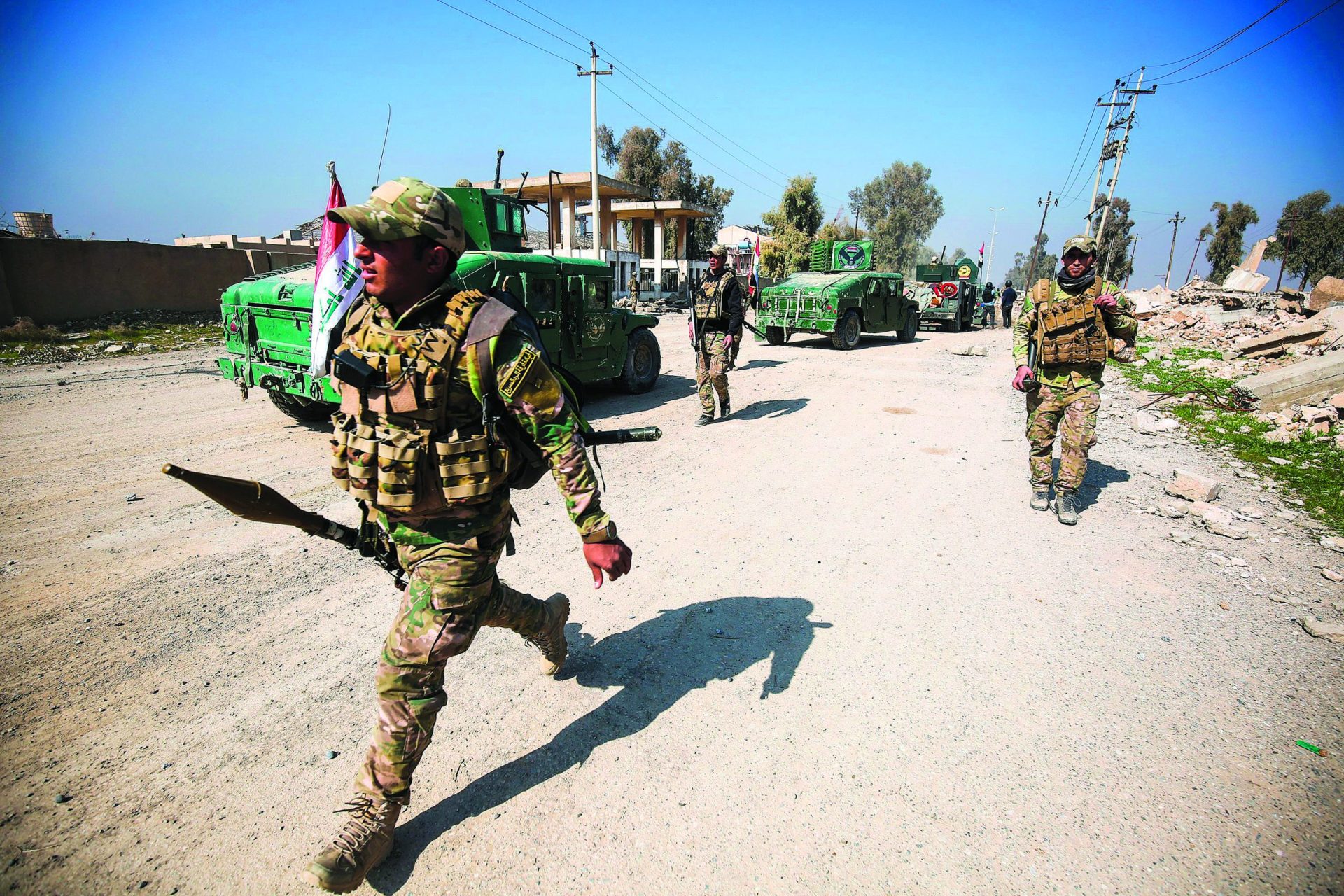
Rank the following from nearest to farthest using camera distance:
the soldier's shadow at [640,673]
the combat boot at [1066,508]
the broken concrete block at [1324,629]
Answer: the soldier's shadow at [640,673] < the broken concrete block at [1324,629] < the combat boot at [1066,508]

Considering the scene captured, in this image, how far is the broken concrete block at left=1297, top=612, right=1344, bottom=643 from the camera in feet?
9.79

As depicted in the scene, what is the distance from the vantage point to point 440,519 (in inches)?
75.1

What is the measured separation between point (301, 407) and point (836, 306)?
10.1 meters

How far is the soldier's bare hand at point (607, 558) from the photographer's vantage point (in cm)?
188

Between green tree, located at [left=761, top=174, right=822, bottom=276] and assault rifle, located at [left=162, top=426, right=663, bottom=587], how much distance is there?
135ft

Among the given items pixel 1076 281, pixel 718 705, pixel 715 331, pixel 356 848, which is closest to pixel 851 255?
pixel 715 331

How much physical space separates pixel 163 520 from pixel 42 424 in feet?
11.5

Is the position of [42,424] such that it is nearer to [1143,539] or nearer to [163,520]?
[163,520]

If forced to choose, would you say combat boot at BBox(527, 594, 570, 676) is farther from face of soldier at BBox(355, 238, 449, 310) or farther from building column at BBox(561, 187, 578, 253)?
building column at BBox(561, 187, 578, 253)

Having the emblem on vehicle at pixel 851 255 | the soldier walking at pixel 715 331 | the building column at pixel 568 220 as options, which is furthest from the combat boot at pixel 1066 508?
the building column at pixel 568 220

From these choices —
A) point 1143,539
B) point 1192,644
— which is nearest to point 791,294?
point 1143,539

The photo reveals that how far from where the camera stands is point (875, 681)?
2697mm

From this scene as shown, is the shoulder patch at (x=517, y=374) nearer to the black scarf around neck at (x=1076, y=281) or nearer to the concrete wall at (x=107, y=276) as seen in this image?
the black scarf around neck at (x=1076, y=281)

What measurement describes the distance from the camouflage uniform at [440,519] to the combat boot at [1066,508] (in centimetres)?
384
